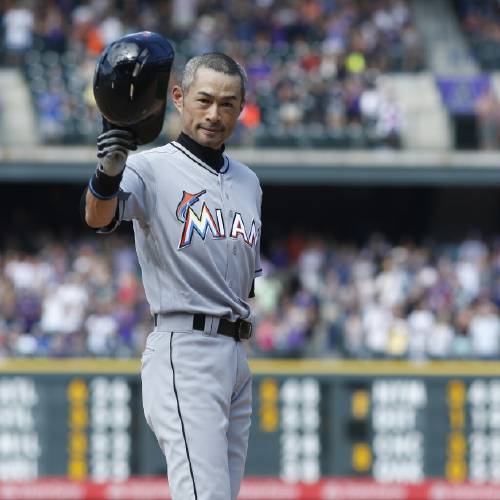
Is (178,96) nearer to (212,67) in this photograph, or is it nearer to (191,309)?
(212,67)

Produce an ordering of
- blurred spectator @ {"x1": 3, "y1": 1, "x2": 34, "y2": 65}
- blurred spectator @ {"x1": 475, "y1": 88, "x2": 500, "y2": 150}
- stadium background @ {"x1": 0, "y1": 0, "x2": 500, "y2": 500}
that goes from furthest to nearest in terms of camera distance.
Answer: blurred spectator @ {"x1": 3, "y1": 1, "x2": 34, "y2": 65}, blurred spectator @ {"x1": 475, "y1": 88, "x2": 500, "y2": 150}, stadium background @ {"x1": 0, "y1": 0, "x2": 500, "y2": 500}

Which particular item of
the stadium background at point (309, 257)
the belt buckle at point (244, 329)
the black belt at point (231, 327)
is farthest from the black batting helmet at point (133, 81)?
the stadium background at point (309, 257)

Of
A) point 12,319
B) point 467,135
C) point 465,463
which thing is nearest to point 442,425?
point 465,463

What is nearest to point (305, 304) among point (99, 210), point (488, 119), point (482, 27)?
point (488, 119)

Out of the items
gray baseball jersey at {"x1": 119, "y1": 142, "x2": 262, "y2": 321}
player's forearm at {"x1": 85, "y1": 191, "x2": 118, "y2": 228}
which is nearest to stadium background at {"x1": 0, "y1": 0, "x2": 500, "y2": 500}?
gray baseball jersey at {"x1": 119, "y1": 142, "x2": 262, "y2": 321}

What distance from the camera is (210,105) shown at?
4.39 m

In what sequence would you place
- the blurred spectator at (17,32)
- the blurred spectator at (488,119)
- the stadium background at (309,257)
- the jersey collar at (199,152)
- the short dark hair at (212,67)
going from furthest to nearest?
the blurred spectator at (17,32) < the blurred spectator at (488,119) < the stadium background at (309,257) < the jersey collar at (199,152) < the short dark hair at (212,67)

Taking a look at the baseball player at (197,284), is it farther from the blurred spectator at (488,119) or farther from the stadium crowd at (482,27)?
the stadium crowd at (482,27)

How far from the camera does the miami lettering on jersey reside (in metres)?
4.35

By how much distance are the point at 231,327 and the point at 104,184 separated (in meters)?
0.70

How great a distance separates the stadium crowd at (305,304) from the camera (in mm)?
13000

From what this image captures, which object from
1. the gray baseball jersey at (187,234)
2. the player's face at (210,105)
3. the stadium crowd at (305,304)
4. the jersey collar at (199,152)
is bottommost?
the stadium crowd at (305,304)

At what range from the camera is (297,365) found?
1197cm

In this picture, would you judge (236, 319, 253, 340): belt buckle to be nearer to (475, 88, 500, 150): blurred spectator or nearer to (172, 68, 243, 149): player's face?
(172, 68, 243, 149): player's face
